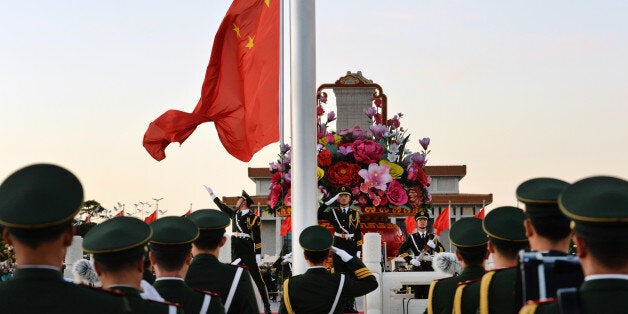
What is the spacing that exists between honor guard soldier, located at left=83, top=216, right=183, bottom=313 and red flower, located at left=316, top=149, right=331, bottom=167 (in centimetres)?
761

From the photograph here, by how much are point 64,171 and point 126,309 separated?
0.54 m

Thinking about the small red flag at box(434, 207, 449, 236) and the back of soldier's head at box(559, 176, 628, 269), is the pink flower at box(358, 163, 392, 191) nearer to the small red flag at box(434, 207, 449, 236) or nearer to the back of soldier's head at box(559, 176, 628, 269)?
A: the small red flag at box(434, 207, 449, 236)

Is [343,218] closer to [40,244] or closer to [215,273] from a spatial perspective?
[215,273]

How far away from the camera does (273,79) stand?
11.2 m

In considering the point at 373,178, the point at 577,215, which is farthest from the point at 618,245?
the point at 373,178

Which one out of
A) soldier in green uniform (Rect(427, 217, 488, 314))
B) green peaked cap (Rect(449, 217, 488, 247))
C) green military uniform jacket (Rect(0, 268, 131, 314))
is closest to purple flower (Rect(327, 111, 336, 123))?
soldier in green uniform (Rect(427, 217, 488, 314))

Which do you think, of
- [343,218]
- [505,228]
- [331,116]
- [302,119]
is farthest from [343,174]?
[505,228]

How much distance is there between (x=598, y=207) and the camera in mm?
2629

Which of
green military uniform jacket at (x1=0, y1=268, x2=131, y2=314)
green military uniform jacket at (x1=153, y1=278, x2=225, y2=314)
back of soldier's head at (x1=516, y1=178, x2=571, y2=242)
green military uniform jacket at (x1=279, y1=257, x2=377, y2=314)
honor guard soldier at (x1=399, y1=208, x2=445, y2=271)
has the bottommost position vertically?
honor guard soldier at (x1=399, y1=208, x2=445, y2=271)

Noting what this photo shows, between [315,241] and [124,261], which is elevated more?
[124,261]

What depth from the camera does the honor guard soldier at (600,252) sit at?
8.41 ft

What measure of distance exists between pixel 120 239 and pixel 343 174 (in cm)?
780

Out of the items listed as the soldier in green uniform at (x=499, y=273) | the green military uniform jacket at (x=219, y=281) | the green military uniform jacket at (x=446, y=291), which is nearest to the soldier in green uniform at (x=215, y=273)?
the green military uniform jacket at (x=219, y=281)

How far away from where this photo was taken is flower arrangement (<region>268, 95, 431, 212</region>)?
11.1m
